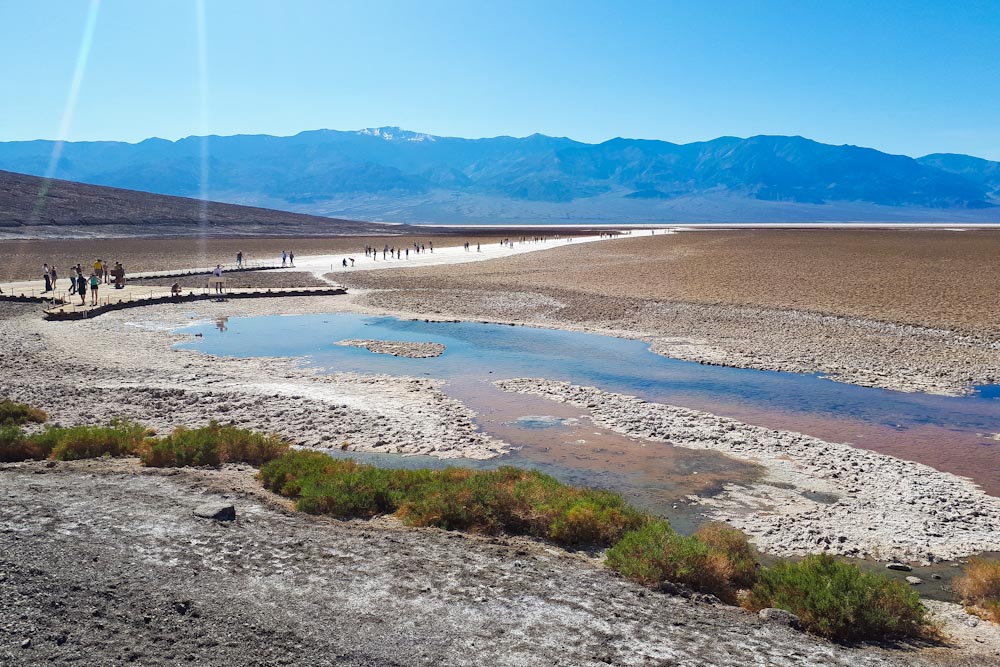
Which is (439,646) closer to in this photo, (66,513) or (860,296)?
(66,513)

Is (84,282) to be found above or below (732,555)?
above

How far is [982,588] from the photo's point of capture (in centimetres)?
823

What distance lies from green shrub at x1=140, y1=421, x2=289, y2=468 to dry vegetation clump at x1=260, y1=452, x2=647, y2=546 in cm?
127

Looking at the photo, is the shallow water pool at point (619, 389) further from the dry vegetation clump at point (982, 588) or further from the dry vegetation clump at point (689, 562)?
the dry vegetation clump at point (982, 588)

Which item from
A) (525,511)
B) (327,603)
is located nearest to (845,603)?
(525,511)

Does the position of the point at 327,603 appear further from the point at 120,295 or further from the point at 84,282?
the point at 120,295

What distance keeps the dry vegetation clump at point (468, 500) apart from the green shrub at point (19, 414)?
20.9 feet

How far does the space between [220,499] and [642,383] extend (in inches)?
482

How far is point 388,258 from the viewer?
70.1 metres

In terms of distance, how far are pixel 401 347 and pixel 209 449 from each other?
12062 millimetres

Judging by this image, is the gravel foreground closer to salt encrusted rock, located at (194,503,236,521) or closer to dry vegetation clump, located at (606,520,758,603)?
salt encrusted rock, located at (194,503,236,521)

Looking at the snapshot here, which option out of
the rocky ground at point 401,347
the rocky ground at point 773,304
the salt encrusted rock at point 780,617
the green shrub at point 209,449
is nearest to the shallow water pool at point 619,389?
the rocky ground at point 401,347

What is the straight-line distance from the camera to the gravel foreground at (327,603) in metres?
6.63

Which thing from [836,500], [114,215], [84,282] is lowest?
[836,500]
